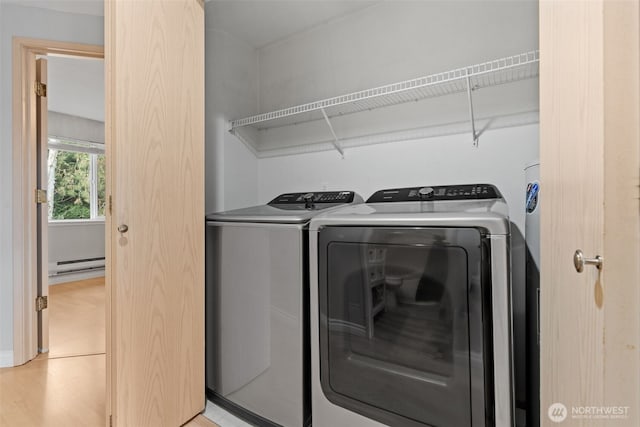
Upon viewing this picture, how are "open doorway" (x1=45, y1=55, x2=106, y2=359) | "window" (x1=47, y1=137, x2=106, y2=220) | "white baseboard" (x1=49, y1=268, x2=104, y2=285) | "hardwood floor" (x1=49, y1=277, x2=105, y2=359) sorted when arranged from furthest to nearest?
"window" (x1=47, y1=137, x2=106, y2=220) < "white baseboard" (x1=49, y1=268, x2=104, y2=285) < "open doorway" (x1=45, y1=55, x2=106, y2=359) < "hardwood floor" (x1=49, y1=277, x2=105, y2=359)

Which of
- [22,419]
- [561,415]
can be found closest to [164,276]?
[22,419]

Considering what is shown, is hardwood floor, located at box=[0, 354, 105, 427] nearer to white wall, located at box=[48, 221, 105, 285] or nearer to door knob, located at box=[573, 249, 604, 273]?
door knob, located at box=[573, 249, 604, 273]

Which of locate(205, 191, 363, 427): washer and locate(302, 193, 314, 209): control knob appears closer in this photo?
locate(205, 191, 363, 427): washer

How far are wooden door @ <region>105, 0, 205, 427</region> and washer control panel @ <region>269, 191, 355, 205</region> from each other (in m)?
0.63

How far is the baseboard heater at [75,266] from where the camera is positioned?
13.8 feet

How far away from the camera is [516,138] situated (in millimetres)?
1512

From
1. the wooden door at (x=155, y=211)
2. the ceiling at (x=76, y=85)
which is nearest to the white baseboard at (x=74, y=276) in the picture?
the ceiling at (x=76, y=85)

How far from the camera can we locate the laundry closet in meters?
1.50

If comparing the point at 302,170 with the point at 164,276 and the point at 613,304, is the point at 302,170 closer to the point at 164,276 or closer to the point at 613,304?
the point at 164,276

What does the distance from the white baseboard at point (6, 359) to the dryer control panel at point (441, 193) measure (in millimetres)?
2507

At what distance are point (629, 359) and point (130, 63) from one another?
1708 millimetres

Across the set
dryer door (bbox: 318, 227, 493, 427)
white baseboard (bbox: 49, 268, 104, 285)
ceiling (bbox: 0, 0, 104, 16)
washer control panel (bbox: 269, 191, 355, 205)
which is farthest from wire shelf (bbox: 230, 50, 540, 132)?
white baseboard (bbox: 49, 268, 104, 285)

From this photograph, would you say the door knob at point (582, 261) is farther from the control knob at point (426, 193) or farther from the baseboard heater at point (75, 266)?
the baseboard heater at point (75, 266)

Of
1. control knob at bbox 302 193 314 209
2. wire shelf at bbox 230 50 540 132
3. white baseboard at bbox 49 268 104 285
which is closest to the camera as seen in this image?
wire shelf at bbox 230 50 540 132
